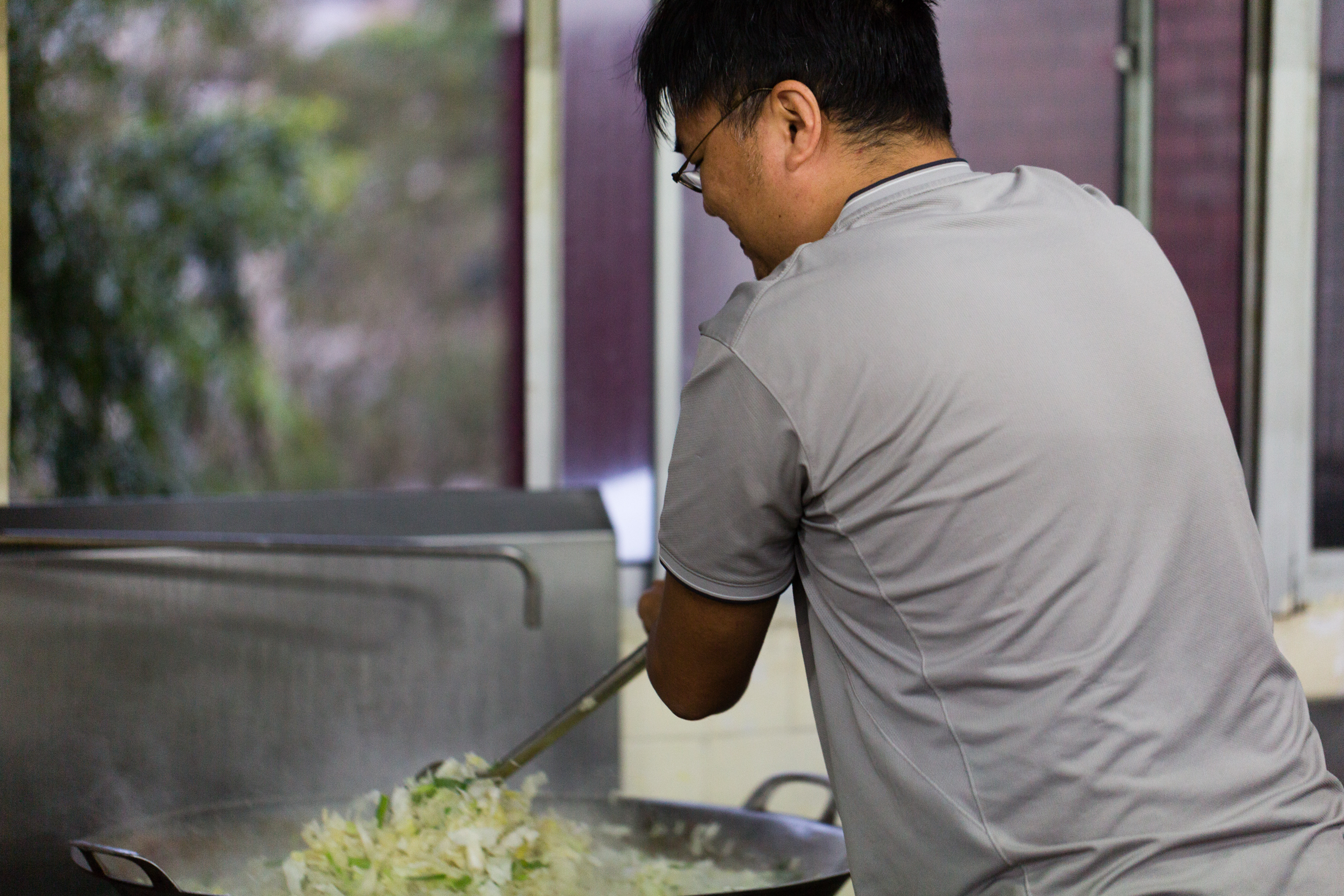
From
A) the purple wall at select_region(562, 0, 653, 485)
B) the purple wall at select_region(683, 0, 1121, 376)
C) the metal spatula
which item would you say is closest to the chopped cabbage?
the metal spatula

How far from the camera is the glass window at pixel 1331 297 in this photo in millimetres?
2568

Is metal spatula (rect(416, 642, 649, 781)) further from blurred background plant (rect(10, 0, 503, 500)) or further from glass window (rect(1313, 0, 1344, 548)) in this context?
blurred background plant (rect(10, 0, 503, 500))

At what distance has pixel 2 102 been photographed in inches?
82.2

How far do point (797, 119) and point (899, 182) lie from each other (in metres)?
0.10

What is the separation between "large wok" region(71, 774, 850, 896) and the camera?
1390 mm

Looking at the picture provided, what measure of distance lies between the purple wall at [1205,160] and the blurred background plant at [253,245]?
9.36 feet

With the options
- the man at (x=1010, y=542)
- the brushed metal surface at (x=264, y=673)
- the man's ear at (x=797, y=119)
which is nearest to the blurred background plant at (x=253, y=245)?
the brushed metal surface at (x=264, y=673)

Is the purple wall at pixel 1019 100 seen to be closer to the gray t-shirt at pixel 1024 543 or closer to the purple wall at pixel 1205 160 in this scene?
the purple wall at pixel 1205 160

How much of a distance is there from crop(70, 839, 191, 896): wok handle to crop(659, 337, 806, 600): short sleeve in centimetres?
67

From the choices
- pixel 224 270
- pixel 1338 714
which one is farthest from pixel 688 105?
pixel 224 270

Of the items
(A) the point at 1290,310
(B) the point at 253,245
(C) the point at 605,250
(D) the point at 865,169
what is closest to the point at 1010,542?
(D) the point at 865,169

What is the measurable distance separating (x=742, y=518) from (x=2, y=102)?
1877 mm

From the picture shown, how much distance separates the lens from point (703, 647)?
3.20 feet

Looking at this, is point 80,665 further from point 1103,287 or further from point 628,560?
point 1103,287
